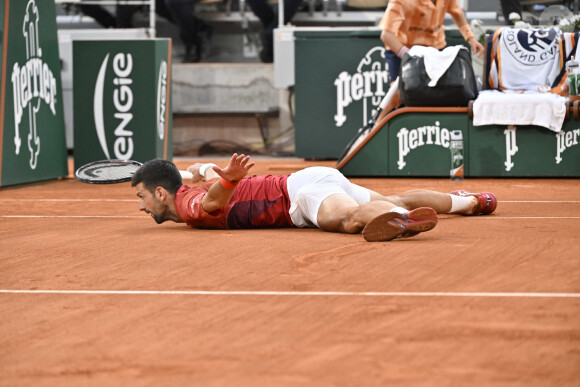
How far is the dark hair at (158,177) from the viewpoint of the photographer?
5.24 m

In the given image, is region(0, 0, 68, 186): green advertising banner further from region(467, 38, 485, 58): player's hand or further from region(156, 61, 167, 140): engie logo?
region(467, 38, 485, 58): player's hand

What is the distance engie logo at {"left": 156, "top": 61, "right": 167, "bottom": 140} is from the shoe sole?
18.8ft

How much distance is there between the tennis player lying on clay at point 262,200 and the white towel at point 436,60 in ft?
12.4

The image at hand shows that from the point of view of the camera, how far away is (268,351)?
2.74 m

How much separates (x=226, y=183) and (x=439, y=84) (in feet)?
16.0

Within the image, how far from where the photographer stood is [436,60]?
922cm

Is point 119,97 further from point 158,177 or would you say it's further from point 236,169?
point 236,169

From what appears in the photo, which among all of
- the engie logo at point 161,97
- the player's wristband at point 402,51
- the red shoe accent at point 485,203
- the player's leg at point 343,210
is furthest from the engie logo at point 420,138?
the player's leg at point 343,210

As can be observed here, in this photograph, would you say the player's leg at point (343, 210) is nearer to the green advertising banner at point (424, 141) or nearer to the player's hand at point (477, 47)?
the green advertising banner at point (424, 141)

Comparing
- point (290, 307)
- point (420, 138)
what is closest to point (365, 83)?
point (420, 138)

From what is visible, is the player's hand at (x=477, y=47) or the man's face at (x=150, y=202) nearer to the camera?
the man's face at (x=150, y=202)

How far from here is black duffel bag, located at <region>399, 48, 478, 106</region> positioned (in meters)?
9.26

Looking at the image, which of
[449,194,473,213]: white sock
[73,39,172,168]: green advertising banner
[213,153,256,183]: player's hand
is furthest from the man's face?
[73,39,172,168]: green advertising banner

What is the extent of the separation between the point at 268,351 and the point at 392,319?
0.54m
